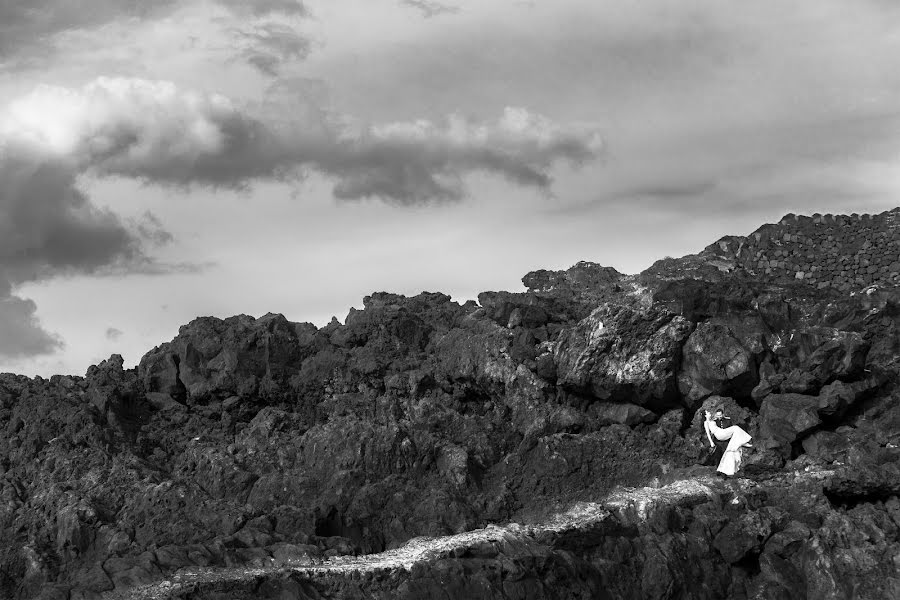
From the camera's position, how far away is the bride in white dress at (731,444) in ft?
86.8

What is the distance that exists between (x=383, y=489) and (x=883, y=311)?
12501 mm

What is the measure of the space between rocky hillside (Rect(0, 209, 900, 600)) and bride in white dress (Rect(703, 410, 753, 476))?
0.36 meters

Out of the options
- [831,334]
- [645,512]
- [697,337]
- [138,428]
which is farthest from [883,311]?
[138,428]

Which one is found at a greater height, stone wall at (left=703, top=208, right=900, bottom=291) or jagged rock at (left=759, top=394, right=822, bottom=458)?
stone wall at (left=703, top=208, right=900, bottom=291)

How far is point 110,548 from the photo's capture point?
22.7 meters

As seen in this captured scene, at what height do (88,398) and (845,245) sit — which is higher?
(845,245)

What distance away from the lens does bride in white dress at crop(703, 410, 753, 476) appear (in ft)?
86.8

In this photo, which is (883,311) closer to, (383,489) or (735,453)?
(735,453)

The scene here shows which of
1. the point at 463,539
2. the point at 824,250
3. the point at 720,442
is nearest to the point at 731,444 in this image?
the point at 720,442

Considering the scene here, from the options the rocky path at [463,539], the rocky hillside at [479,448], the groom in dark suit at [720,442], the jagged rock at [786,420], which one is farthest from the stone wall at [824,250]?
the rocky path at [463,539]

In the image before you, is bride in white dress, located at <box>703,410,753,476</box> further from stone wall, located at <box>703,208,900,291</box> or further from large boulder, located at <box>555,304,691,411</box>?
stone wall, located at <box>703,208,900,291</box>

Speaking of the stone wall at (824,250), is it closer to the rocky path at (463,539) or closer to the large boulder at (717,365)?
the large boulder at (717,365)

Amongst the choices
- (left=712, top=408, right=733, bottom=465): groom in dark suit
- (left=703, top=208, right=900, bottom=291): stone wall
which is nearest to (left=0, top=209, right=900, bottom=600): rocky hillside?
(left=712, top=408, right=733, bottom=465): groom in dark suit

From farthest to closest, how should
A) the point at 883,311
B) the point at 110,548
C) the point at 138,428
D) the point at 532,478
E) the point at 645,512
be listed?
the point at 883,311 < the point at 138,428 < the point at 532,478 < the point at 645,512 < the point at 110,548
